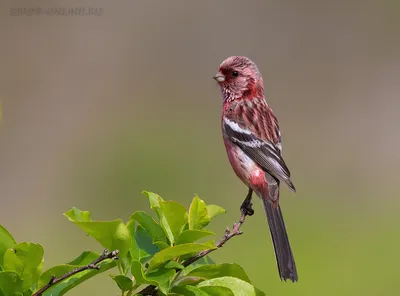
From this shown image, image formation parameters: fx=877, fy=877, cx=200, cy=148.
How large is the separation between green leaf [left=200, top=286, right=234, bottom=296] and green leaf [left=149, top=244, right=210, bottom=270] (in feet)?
0.38

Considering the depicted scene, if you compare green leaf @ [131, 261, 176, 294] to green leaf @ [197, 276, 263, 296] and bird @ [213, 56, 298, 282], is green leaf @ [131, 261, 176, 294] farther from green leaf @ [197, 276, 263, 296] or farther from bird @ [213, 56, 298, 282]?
bird @ [213, 56, 298, 282]

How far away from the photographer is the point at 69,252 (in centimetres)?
873

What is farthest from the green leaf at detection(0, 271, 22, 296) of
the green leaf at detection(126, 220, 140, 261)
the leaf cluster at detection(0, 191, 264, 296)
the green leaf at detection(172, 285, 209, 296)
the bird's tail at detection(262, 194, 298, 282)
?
the bird's tail at detection(262, 194, 298, 282)

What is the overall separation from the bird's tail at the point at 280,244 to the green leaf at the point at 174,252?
1320mm

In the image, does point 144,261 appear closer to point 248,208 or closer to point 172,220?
point 172,220

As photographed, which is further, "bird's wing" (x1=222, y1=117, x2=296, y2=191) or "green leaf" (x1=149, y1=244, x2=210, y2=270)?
"bird's wing" (x1=222, y1=117, x2=296, y2=191)

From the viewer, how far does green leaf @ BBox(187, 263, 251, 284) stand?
7.82 ft

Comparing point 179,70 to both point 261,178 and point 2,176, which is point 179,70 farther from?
point 261,178

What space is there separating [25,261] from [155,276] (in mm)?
341

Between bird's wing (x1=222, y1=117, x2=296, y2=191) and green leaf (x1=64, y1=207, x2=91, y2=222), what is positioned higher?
green leaf (x1=64, y1=207, x2=91, y2=222)

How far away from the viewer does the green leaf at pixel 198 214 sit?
98.9 inches

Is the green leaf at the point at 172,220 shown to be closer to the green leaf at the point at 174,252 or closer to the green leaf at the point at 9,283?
the green leaf at the point at 174,252

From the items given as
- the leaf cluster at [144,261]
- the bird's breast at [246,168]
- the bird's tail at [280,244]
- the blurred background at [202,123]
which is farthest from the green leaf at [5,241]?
the blurred background at [202,123]

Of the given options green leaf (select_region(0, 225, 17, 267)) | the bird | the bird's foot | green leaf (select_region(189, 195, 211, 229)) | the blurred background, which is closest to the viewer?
green leaf (select_region(0, 225, 17, 267))
